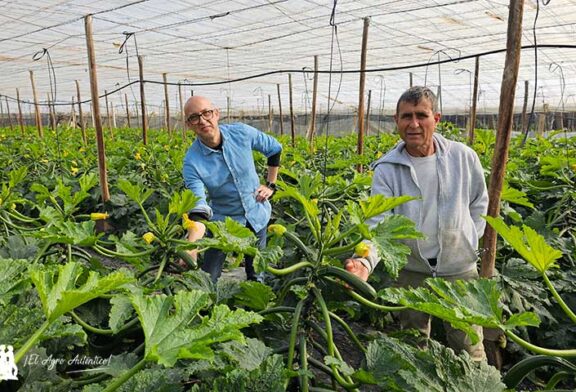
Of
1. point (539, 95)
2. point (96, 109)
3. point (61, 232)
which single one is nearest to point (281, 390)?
point (61, 232)

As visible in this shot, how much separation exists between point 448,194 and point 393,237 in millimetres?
975

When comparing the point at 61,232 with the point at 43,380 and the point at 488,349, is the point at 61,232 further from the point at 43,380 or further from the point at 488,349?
the point at 488,349

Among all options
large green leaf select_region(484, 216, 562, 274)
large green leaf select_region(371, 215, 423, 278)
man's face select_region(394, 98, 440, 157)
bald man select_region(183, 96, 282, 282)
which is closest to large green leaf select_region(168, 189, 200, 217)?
large green leaf select_region(371, 215, 423, 278)

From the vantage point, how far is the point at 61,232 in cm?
142

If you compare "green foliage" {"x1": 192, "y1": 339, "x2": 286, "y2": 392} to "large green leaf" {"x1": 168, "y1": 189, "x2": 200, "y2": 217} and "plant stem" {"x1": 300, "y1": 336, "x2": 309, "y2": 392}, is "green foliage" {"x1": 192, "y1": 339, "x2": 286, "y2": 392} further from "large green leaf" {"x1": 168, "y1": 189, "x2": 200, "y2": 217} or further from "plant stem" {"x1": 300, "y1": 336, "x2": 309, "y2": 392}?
"large green leaf" {"x1": 168, "y1": 189, "x2": 200, "y2": 217}

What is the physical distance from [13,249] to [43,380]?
2.91ft

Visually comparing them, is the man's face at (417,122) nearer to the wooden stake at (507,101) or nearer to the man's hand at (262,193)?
the wooden stake at (507,101)

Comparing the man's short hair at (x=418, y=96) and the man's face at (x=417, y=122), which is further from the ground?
the man's short hair at (x=418, y=96)

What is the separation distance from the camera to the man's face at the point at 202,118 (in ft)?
9.05

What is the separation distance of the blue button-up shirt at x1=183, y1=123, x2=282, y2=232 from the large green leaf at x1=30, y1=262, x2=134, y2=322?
6.14 feet

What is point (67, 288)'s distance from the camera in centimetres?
93

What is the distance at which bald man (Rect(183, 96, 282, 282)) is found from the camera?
9.20 ft

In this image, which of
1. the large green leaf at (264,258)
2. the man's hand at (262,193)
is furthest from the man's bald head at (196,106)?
the large green leaf at (264,258)

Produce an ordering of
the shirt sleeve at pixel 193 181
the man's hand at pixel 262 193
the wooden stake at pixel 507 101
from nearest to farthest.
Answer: the wooden stake at pixel 507 101, the shirt sleeve at pixel 193 181, the man's hand at pixel 262 193
